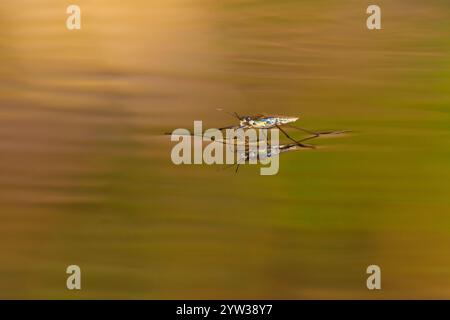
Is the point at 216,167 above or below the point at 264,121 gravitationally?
below

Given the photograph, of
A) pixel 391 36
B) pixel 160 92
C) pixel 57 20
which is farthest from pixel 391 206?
pixel 57 20

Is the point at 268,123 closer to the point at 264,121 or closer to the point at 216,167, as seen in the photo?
the point at 264,121

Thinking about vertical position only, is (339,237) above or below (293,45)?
below

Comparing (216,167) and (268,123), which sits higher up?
(268,123)

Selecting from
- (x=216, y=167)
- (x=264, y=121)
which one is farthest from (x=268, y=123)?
(x=216, y=167)

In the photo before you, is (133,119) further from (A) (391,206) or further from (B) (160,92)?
(A) (391,206)

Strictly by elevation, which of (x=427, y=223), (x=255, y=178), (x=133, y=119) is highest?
(x=133, y=119)
